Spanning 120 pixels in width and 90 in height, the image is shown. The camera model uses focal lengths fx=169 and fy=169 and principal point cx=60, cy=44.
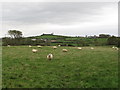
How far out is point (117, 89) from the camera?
319 inches

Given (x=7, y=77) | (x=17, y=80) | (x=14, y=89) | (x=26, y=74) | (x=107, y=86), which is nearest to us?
(x=14, y=89)

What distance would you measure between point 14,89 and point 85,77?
4221 millimetres

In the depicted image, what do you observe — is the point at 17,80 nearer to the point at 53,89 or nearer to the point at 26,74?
the point at 26,74

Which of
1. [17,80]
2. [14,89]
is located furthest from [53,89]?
[17,80]

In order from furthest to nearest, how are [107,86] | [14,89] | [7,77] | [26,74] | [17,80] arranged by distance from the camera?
1. [26,74]
2. [7,77]
3. [17,80]
4. [107,86]
5. [14,89]


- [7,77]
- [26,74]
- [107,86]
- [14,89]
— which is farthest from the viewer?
[26,74]

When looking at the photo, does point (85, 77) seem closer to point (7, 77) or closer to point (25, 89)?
point (25, 89)

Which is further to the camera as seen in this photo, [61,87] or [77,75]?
[77,75]

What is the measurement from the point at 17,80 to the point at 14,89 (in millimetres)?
1455

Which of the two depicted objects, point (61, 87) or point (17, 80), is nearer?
point (61, 87)

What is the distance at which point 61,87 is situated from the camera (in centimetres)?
827

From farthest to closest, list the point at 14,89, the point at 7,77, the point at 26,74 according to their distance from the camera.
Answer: the point at 26,74, the point at 7,77, the point at 14,89

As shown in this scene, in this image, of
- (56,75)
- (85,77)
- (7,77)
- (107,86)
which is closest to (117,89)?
(107,86)

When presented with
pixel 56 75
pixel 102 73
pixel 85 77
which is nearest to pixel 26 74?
pixel 56 75
